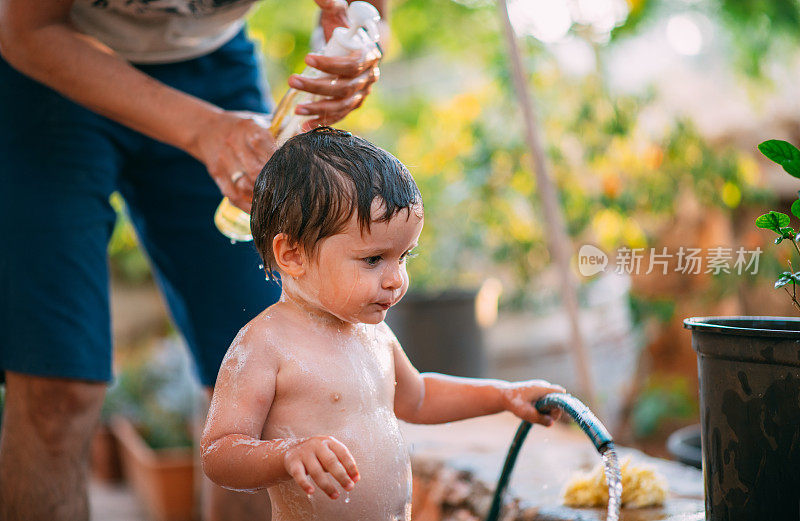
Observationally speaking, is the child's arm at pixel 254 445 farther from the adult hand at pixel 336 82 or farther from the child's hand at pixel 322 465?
the adult hand at pixel 336 82

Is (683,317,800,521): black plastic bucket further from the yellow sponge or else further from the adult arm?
the adult arm

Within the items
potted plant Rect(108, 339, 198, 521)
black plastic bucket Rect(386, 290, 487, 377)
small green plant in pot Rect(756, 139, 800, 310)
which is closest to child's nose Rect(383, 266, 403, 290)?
small green plant in pot Rect(756, 139, 800, 310)

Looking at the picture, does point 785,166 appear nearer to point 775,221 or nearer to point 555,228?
point 775,221

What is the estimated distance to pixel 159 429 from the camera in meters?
4.60

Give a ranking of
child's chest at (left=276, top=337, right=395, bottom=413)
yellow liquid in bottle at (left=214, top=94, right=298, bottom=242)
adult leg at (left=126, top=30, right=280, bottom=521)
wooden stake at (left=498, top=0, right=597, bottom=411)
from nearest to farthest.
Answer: child's chest at (left=276, top=337, right=395, bottom=413) → yellow liquid in bottle at (left=214, top=94, right=298, bottom=242) → adult leg at (left=126, top=30, right=280, bottom=521) → wooden stake at (left=498, top=0, right=597, bottom=411)

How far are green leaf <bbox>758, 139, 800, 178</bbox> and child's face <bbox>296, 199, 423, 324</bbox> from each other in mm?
588

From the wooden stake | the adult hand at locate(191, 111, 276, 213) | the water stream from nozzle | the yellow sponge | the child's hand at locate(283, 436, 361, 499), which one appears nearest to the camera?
the child's hand at locate(283, 436, 361, 499)

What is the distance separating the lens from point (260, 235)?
4.30ft

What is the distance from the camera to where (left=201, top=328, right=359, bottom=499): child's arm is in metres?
1.02

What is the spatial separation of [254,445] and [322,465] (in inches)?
5.9

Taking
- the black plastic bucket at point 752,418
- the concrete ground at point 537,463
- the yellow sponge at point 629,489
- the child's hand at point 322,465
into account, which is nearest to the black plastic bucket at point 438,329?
the concrete ground at point 537,463

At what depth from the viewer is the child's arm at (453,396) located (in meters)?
1.50

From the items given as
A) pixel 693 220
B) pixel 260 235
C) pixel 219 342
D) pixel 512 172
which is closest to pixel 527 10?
pixel 512 172

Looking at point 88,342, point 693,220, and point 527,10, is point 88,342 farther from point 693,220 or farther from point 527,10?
point 693,220
